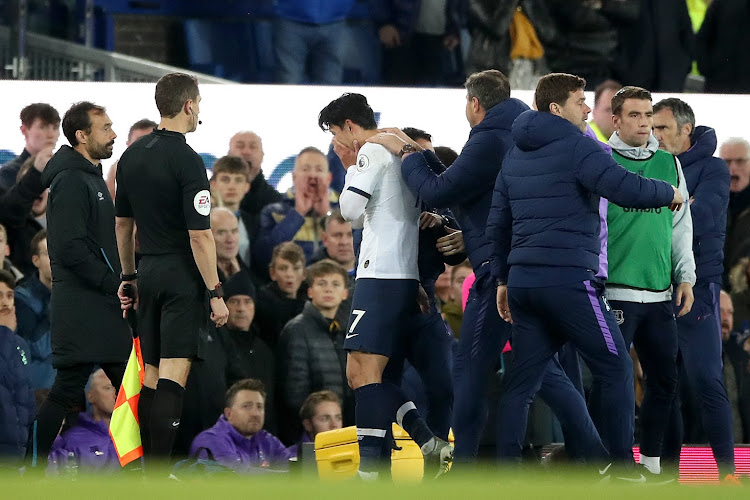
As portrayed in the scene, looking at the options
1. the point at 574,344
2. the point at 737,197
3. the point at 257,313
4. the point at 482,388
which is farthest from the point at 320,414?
the point at 737,197

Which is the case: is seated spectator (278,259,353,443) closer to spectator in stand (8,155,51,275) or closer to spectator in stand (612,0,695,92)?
spectator in stand (8,155,51,275)

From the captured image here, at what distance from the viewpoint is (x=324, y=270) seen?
1030 cm

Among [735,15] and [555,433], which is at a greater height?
Result: [735,15]

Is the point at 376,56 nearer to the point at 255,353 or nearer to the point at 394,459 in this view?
the point at 255,353

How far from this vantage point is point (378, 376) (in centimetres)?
772

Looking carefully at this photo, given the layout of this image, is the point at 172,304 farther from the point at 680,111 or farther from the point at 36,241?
the point at 680,111

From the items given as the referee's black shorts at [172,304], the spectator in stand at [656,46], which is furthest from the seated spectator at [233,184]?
the spectator in stand at [656,46]

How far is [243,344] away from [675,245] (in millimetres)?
3059

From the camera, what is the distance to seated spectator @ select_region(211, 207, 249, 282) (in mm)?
10203

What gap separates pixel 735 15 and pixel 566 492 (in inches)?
347

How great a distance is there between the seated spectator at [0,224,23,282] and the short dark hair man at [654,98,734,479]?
13.2 ft

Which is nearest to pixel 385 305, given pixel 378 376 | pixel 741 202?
pixel 378 376

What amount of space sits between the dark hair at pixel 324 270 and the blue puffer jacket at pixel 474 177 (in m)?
2.42

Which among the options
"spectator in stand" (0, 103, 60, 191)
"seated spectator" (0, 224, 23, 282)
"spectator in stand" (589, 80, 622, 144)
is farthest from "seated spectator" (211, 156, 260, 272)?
"spectator in stand" (589, 80, 622, 144)
